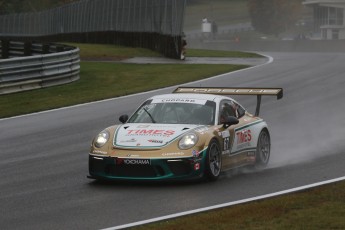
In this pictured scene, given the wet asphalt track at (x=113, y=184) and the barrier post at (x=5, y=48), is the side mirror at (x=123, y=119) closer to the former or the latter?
the wet asphalt track at (x=113, y=184)

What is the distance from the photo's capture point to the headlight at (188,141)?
12.2 meters

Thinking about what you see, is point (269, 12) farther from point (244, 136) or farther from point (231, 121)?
point (231, 121)

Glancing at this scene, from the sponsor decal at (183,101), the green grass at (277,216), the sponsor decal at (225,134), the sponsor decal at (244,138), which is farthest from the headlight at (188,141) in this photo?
the green grass at (277,216)

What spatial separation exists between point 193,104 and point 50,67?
1359 cm

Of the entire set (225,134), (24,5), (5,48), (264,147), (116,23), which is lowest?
(24,5)

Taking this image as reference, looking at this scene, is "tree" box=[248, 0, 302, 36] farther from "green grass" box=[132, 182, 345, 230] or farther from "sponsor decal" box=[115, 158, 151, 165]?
"green grass" box=[132, 182, 345, 230]

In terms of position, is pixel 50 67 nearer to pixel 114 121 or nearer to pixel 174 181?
pixel 114 121

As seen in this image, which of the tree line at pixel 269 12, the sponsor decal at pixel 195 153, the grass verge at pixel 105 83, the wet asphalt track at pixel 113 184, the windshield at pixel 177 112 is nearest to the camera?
the wet asphalt track at pixel 113 184

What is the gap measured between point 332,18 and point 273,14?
21.6m

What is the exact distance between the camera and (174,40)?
41.1 metres

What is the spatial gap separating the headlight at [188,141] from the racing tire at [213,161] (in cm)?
22

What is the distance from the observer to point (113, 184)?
1227 cm

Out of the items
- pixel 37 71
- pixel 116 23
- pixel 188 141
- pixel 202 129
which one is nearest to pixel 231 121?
pixel 202 129

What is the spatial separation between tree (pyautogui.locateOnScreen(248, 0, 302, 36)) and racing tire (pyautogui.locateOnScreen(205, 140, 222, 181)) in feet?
399
